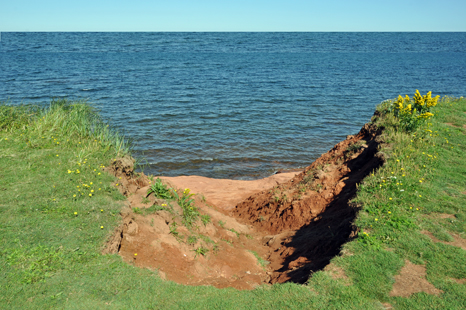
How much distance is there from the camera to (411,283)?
16.5 feet

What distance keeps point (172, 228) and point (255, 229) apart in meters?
2.87

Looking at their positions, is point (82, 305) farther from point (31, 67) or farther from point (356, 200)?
point (31, 67)

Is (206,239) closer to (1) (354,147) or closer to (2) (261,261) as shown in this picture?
(2) (261,261)

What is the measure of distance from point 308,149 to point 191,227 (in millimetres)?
10642

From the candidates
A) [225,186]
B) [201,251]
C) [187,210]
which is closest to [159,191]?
[187,210]

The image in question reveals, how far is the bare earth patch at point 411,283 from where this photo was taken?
4852mm

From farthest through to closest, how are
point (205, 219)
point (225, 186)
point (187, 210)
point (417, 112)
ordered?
1. point (225, 186)
2. point (417, 112)
3. point (205, 219)
4. point (187, 210)

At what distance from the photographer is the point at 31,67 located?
3928 cm

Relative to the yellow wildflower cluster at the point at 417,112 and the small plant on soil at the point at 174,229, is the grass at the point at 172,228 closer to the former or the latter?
the yellow wildflower cluster at the point at 417,112

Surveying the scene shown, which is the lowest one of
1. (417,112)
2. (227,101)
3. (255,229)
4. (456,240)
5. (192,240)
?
(255,229)

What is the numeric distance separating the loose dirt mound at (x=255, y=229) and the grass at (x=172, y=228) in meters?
0.49

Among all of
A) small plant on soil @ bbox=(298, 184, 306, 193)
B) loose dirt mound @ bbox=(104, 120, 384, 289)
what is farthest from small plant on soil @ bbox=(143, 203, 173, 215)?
small plant on soil @ bbox=(298, 184, 306, 193)

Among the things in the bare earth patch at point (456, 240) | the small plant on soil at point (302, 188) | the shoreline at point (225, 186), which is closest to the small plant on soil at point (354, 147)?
the small plant on soil at point (302, 188)

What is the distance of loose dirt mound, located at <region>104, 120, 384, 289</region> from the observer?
20.6ft
